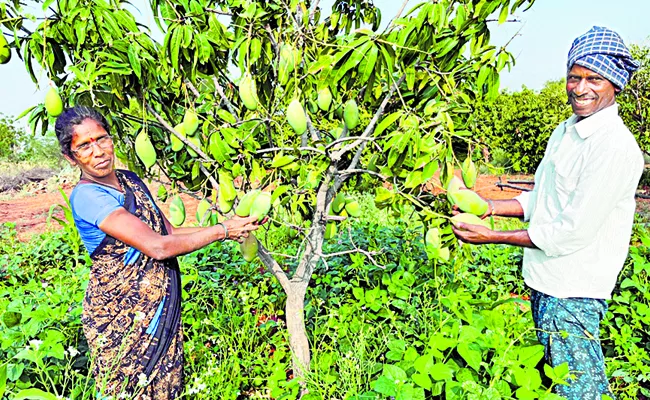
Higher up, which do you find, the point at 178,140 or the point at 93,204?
the point at 178,140

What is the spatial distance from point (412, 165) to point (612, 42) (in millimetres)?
651

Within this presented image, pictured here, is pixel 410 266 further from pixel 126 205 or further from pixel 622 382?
pixel 126 205

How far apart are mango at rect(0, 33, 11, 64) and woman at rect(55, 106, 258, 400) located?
0.76ft

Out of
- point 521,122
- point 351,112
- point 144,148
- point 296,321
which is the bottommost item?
point 521,122

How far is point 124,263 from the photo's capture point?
1530 millimetres

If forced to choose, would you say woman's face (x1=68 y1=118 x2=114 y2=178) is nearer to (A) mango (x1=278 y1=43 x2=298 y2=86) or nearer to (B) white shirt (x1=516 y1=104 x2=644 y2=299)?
(A) mango (x1=278 y1=43 x2=298 y2=86)

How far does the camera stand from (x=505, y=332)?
1.87 meters

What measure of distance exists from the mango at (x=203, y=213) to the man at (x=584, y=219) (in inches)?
31.7

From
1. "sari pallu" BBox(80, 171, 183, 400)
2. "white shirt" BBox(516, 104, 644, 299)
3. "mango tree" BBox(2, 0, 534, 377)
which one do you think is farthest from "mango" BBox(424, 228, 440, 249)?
"sari pallu" BBox(80, 171, 183, 400)

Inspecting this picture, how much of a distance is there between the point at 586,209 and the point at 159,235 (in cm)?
124

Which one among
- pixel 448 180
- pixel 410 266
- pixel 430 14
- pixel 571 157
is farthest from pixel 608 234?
pixel 410 266

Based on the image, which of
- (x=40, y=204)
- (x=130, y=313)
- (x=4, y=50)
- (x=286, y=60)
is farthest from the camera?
(x=40, y=204)

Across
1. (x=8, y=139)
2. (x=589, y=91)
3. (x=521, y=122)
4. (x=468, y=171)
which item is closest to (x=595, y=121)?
(x=589, y=91)

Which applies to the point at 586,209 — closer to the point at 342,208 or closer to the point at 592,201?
the point at 592,201
